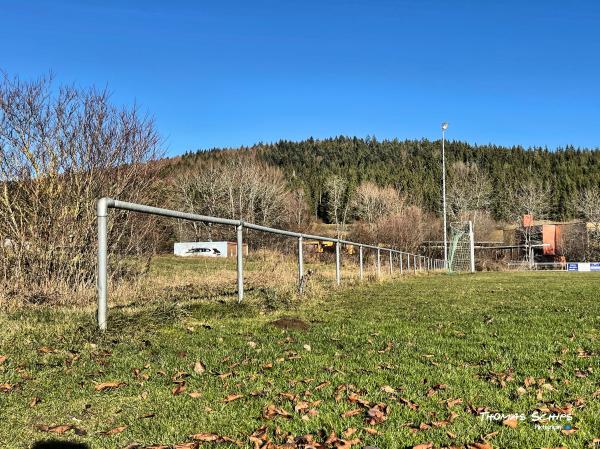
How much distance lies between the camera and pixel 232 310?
708 centimetres

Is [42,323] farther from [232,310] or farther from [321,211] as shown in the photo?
[321,211]

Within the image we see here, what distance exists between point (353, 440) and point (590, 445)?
1211 millimetres

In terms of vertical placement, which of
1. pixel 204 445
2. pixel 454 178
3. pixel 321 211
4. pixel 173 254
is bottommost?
pixel 204 445

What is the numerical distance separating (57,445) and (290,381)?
1652 millimetres

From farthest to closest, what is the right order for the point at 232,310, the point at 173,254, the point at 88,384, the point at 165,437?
the point at 173,254
the point at 232,310
the point at 88,384
the point at 165,437

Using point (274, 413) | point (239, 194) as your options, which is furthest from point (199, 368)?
point (239, 194)

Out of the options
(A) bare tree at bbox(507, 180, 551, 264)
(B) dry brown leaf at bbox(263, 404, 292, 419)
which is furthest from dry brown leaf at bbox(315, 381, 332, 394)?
(A) bare tree at bbox(507, 180, 551, 264)

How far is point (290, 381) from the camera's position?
3799mm

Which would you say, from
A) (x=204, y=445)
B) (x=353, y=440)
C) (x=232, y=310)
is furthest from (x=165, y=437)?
(x=232, y=310)

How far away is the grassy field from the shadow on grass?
0.04 meters

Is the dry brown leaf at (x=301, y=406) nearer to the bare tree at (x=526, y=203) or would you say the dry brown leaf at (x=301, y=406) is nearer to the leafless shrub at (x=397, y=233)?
the leafless shrub at (x=397, y=233)

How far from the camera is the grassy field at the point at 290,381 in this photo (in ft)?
9.22

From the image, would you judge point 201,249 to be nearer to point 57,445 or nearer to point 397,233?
point 57,445

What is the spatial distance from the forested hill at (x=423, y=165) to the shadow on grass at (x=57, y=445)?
90.8 m
